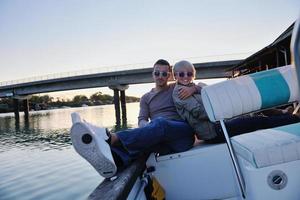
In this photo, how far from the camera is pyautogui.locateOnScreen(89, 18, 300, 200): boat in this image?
1666 millimetres

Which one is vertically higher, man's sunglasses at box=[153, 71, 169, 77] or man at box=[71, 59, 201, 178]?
man's sunglasses at box=[153, 71, 169, 77]

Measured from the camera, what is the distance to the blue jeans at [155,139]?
2781 millimetres

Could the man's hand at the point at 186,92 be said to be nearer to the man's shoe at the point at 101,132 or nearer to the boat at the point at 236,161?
the boat at the point at 236,161

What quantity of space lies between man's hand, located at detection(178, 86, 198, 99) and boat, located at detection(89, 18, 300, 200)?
55 cm

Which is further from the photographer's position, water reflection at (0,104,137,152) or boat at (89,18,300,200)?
water reflection at (0,104,137,152)

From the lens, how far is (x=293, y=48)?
0.97m

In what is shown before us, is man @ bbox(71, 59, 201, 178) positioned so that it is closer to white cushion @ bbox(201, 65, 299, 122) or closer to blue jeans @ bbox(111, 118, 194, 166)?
blue jeans @ bbox(111, 118, 194, 166)

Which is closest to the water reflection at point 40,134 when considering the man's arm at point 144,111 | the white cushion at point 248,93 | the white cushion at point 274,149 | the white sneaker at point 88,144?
the man's arm at point 144,111

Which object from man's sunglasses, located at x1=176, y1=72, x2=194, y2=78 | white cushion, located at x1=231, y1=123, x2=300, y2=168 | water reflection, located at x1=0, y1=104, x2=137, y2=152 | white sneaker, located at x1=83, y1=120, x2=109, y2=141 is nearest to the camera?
white cushion, located at x1=231, y1=123, x2=300, y2=168

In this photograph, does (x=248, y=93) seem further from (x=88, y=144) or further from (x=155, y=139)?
(x=88, y=144)

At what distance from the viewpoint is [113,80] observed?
1484 inches

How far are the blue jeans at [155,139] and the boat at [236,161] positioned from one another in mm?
87

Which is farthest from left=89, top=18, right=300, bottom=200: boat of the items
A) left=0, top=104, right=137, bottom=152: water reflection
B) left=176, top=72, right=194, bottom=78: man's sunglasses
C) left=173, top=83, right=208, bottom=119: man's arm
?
left=0, top=104, right=137, bottom=152: water reflection

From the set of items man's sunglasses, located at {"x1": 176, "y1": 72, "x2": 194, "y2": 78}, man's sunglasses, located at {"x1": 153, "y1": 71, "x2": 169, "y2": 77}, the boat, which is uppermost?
man's sunglasses, located at {"x1": 153, "y1": 71, "x2": 169, "y2": 77}
